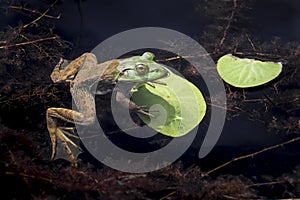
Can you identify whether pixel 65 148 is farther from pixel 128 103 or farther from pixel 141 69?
pixel 141 69

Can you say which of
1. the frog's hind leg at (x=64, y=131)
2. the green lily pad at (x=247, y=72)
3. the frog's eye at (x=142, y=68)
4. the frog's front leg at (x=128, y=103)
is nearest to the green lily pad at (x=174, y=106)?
the frog's front leg at (x=128, y=103)

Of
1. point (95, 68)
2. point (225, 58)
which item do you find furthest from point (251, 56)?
point (95, 68)

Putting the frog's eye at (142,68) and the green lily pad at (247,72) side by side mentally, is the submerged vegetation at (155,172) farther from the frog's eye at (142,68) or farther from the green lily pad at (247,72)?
the frog's eye at (142,68)

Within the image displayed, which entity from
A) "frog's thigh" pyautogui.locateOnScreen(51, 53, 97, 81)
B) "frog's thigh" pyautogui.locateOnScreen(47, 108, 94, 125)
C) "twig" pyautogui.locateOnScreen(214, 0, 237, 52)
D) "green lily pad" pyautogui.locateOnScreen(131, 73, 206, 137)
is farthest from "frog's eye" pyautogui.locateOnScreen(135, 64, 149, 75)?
"twig" pyautogui.locateOnScreen(214, 0, 237, 52)

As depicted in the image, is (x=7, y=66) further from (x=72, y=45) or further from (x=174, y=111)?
(x=174, y=111)

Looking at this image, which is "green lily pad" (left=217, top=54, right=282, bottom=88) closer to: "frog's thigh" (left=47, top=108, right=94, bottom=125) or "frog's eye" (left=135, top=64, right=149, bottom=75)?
"frog's eye" (left=135, top=64, right=149, bottom=75)

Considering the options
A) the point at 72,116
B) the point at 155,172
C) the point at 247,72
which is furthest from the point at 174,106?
the point at 72,116

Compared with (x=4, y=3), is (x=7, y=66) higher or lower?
lower
